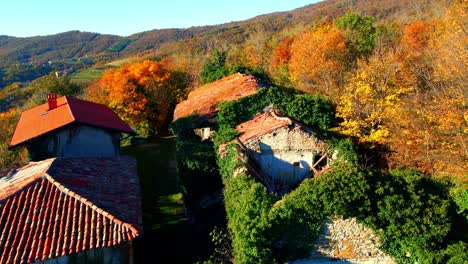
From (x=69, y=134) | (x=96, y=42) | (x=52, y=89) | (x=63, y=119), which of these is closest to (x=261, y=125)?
(x=69, y=134)

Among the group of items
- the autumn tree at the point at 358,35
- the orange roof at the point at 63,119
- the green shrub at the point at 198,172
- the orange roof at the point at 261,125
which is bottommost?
the green shrub at the point at 198,172

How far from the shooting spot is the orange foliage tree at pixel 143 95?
129ft

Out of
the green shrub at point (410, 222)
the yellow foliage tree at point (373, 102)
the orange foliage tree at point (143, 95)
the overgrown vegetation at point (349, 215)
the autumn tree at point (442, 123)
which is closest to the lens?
the overgrown vegetation at point (349, 215)

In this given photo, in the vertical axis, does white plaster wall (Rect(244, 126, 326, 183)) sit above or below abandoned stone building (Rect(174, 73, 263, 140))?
below

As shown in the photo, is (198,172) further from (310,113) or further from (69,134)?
(69,134)

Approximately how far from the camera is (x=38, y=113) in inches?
1048

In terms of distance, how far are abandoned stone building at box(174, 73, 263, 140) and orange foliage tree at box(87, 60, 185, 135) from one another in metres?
11.2

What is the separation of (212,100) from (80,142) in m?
9.59

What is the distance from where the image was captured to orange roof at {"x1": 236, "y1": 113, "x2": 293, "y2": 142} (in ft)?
65.2

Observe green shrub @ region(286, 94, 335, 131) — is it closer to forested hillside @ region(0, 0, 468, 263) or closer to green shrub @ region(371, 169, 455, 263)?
forested hillside @ region(0, 0, 468, 263)

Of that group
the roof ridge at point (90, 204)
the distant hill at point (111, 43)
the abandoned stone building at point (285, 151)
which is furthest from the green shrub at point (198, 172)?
the distant hill at point (111, 43)

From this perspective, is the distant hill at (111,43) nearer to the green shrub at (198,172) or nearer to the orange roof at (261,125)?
the orange roof at (261,125)

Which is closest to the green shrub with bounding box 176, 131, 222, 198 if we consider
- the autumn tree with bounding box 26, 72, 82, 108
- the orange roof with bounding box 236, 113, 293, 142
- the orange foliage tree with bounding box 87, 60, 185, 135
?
the orange roof with bounding box 236, 113, 293, 142

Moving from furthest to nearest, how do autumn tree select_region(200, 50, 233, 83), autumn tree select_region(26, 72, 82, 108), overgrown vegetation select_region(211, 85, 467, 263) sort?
autumn tree select_region(26, 72, 82, 108), autumn tree select_region(200, 50, 233, 83), overgrown vegetation select_region(211, 85, 467, 263)
